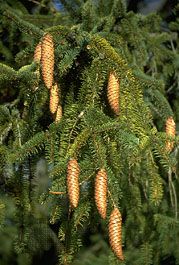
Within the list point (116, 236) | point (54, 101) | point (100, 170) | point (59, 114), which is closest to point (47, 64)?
point (54, 101)

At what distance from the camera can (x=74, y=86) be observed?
205cm

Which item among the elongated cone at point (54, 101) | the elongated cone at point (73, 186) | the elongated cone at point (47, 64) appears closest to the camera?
the elongated cone at point (73, 186)

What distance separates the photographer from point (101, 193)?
5.03 ft

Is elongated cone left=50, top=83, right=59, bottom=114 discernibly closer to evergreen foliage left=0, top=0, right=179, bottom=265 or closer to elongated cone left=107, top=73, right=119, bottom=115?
evergreen foliage left=0, top=0, right=179, bottom=265

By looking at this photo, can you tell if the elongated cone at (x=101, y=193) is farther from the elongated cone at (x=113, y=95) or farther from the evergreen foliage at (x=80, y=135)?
the elongated cone at (x=113, y=95)

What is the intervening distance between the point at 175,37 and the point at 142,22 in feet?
2.72

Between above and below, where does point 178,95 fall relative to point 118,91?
below

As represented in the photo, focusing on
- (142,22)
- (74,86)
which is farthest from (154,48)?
(74,86)

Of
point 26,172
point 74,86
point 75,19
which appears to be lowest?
point 26,172

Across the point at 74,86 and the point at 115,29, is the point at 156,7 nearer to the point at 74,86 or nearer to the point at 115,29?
the point at 115,29

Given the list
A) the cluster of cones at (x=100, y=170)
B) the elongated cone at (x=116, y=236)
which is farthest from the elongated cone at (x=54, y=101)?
the elongated cone at (x=116, y=236)

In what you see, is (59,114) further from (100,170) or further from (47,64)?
(100,170)

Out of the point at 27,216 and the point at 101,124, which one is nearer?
the point at 101,124

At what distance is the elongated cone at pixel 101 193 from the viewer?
1.52 meters
